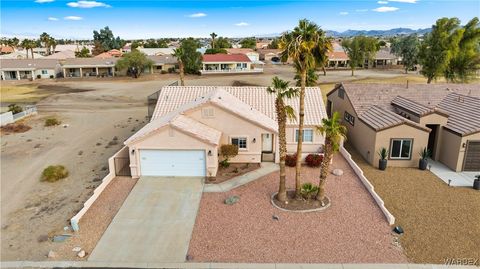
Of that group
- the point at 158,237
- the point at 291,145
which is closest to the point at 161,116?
the point at 291,145

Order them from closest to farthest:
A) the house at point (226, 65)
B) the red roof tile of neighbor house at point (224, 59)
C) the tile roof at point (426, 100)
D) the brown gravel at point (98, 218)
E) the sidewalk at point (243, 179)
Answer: the brown gravel at point (98, 218), the sidewalk at point (243, 179), the tile roof at point (426, 100), the house at point (226, 65), the red roof tile of neighbor house at point (224, 59)

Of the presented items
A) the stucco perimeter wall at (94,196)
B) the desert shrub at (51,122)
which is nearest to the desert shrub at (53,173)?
the stucco perimeter wall at (94,196)

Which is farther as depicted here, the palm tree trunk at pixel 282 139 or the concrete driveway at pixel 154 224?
the palm tree trunk at pixel 282 139

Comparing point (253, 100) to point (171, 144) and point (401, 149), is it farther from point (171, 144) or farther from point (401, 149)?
point (401, 149)

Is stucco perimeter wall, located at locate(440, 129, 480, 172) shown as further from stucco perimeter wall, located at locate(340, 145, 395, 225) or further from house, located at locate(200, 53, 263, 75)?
house, located at locate(200, 53, 263, 75)

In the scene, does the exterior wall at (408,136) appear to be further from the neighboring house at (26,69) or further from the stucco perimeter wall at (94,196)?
the neighboring house at (26,69)


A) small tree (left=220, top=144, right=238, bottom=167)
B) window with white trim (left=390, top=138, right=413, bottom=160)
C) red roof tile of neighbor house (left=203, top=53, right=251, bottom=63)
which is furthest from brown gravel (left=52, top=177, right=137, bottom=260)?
red roof tile of neighbor house (left=203, top=53, right=251, bottom=63)

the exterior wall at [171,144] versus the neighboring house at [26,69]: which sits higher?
the neighboring house at [26,69]

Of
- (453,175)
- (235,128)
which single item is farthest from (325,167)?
(453,175)
